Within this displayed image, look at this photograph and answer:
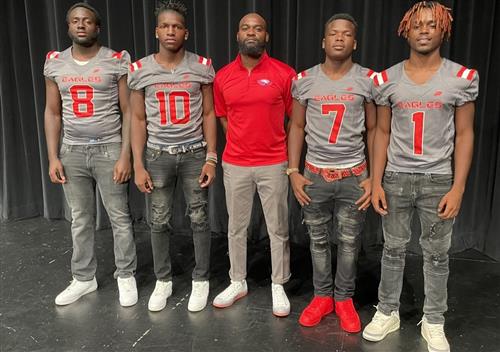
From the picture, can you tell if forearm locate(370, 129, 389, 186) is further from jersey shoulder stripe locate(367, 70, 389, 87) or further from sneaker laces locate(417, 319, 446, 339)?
sneaker laces locate(417, 319, 446, 339)

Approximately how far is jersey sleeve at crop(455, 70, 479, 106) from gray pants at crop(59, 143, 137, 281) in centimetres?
164

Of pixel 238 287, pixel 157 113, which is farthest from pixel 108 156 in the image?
pixel 238 287

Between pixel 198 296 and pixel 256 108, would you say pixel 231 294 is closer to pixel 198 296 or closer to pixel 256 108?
pixel 198 296

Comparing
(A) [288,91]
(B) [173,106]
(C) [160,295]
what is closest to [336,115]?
(A) [288,91]

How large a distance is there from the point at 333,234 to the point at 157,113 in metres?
1.66

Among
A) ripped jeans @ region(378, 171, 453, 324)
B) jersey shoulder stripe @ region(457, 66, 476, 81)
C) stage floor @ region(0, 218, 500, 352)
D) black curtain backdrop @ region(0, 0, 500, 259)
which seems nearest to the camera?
jersey shoulder stripe @ region(457, 66, 476, 81)

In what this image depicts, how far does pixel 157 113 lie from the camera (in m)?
2.46

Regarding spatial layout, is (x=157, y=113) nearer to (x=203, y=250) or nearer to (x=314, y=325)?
(x=203, y=250)

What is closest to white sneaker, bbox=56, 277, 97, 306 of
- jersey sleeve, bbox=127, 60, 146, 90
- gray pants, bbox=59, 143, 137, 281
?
gray pants, bbox=59, 143, 137, 281

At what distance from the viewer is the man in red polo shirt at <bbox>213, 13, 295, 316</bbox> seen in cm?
236

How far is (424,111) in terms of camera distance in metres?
2.06

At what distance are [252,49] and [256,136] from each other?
0.41m

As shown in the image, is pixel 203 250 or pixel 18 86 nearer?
Answer: pixel 203 250

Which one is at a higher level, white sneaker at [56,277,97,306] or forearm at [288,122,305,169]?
forearm at [288,122,305,169]
